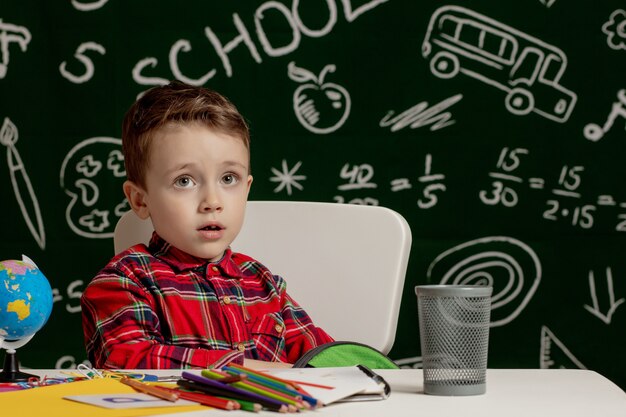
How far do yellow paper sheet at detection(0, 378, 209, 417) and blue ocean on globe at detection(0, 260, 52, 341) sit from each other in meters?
0.18

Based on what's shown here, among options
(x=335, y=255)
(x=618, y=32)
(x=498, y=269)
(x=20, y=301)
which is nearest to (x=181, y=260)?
(x=335, y=255)

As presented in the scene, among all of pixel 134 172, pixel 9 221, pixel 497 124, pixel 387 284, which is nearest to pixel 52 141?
pixel 9 221

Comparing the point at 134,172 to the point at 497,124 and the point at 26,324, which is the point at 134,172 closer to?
the point at 26,324

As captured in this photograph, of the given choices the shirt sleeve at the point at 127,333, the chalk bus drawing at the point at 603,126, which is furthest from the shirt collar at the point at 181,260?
the chalk bus drawing at the point at 603,126

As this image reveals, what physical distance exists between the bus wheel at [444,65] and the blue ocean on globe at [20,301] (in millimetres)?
1404

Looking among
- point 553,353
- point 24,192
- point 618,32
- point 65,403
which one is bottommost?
point 553,353

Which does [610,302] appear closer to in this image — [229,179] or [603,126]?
[603,126]

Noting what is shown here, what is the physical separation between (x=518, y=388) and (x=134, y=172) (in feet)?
3.01

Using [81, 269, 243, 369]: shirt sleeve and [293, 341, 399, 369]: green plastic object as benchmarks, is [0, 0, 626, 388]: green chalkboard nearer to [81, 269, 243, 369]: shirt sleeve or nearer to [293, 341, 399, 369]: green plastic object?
[81, 269, 243, 369]: shirt sleeve

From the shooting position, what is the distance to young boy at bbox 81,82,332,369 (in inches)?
58.4

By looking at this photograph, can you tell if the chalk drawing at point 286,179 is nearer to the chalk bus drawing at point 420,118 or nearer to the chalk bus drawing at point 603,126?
the chalk bus drawing at point 420,118

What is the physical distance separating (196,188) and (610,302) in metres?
1.29

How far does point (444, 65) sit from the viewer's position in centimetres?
231

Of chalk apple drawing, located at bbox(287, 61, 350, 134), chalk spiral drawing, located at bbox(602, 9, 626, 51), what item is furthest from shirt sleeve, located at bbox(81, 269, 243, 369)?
chalk spiral drawing, located at bbox(602, 9, 626, 51)
